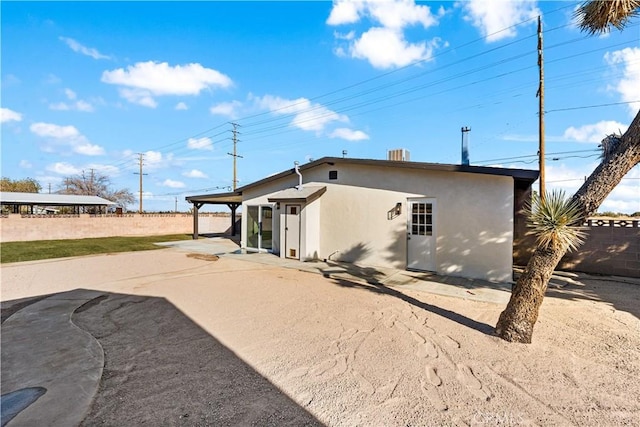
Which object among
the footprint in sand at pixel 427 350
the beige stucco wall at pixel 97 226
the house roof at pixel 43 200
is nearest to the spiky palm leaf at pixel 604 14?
the footprint in sand at pixel 427 350

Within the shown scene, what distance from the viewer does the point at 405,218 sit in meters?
8.70

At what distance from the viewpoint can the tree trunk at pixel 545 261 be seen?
11.7ft

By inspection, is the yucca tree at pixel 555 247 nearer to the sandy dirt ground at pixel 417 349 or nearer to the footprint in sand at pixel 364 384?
the sandy dirt ground at pixel 417 349

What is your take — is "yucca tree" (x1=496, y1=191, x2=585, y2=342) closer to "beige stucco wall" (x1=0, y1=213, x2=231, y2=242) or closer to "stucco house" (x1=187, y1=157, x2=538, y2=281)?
"stucco house" (x1=187, y1=157, x2=538, y2=281)

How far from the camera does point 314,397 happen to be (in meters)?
2.72

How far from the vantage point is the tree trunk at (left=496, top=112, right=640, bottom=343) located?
11.7 feet

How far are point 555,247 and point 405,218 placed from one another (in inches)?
197

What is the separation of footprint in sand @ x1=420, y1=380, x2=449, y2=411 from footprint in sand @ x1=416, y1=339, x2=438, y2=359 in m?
0.62

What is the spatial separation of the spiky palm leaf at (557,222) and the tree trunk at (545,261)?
10 cm

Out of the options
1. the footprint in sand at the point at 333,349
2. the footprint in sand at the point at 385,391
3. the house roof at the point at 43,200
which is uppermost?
the house roof at the point at 43,200

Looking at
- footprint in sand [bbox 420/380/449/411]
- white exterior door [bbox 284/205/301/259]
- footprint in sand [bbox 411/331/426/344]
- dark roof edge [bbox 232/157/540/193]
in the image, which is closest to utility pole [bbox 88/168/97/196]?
dark roof edge [bbox 232/157/540/193]

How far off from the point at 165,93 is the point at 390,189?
54.8 feet

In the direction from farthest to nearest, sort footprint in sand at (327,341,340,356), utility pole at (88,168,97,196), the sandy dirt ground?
utility pole at (88,168,97,196)
footprint in sand at (327,341,340,356)
the sandy dirt ground

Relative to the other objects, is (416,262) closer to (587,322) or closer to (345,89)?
(587,322)
